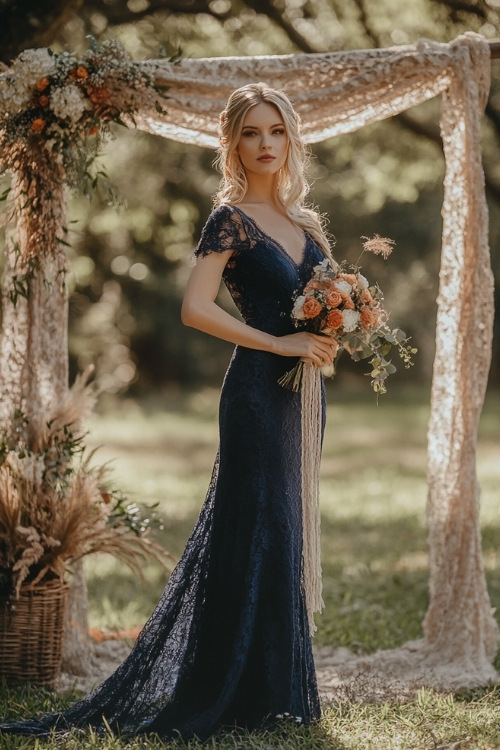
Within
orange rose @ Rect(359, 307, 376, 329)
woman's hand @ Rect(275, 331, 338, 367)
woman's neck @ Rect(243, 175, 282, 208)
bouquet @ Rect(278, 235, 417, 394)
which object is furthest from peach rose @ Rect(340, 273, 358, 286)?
woman's neck @ Rect(243, 175, 282, 208)

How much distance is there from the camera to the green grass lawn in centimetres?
363

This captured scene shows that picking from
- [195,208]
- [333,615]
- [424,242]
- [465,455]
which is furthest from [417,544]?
[424,242]

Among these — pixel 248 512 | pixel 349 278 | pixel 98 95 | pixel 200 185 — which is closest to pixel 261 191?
pixel 349 278

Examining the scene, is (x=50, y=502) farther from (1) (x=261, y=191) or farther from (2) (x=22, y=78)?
(2) (x=22, y=78)

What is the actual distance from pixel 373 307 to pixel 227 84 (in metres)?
1.55

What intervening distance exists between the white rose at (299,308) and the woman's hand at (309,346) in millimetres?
132

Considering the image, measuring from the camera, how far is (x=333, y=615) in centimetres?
577

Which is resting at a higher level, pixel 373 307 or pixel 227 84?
pixel 227 84

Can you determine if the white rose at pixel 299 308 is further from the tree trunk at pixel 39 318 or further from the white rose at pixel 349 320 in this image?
the tree trunk at pixel 39 318

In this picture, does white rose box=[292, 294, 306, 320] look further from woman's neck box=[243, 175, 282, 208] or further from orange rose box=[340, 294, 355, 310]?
woman's neck box=[243, 175, 282, 208]

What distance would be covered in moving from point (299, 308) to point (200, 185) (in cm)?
1542

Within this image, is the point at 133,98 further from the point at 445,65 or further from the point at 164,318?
the point at 164,318

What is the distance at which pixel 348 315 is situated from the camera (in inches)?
132

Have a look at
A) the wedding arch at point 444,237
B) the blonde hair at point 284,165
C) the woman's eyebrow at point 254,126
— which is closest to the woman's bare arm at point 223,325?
the blonde hair at point 284,165
